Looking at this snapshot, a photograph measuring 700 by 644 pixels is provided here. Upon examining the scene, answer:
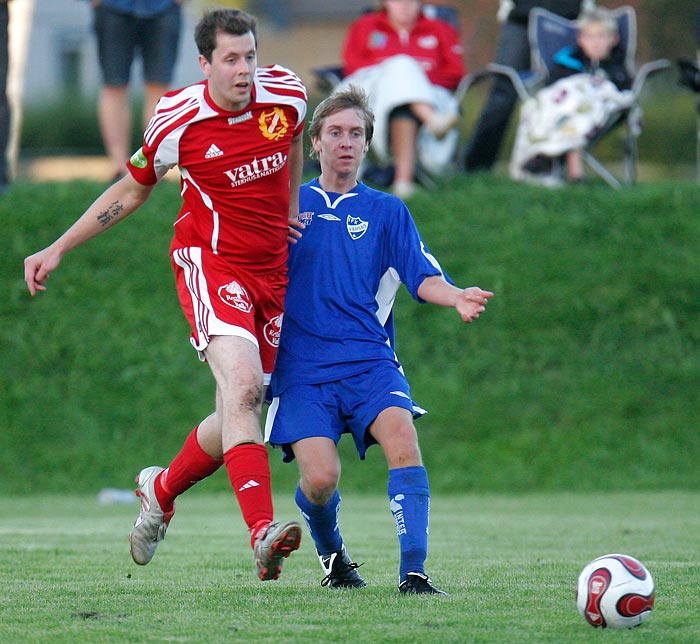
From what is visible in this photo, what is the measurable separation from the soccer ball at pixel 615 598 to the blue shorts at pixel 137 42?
9.43m

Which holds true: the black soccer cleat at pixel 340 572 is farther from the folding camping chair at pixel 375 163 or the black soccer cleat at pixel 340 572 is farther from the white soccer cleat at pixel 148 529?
the folding camping chair at pixel 375 163

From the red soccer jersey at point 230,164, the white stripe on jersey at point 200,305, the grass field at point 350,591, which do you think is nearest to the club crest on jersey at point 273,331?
the white stripe on jersey at point 200,305

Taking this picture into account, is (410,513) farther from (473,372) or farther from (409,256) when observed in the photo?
(473,372)

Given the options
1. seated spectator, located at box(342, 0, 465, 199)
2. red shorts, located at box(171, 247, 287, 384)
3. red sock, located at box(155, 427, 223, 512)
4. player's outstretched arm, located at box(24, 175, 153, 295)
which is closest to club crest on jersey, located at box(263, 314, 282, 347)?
red shorts, located at box(171, 247, 287, 384)

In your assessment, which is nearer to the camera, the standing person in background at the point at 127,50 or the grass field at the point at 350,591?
the grass field at the point at 350,591

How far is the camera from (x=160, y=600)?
517cm

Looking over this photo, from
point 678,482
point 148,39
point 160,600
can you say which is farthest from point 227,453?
point 148,39

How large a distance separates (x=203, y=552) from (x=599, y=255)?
7.33m

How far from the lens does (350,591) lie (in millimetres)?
5512

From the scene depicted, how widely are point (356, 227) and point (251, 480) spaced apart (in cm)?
130

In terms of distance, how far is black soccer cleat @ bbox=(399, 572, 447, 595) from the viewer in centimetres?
524

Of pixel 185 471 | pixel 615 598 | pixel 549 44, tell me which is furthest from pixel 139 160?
pixel 549 44

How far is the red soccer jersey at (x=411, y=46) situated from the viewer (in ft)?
44.6

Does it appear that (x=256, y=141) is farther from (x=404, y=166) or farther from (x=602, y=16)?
(x=602, y=16)
